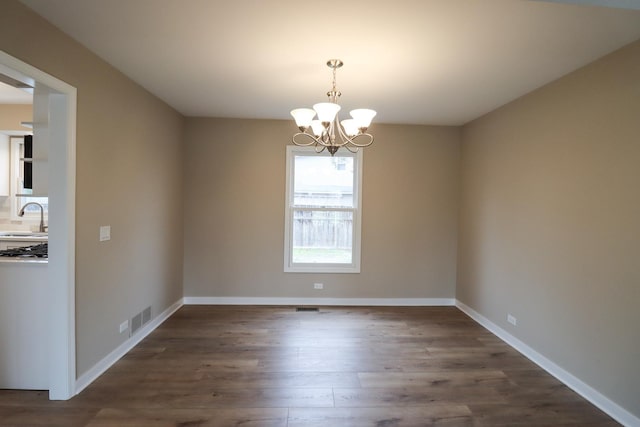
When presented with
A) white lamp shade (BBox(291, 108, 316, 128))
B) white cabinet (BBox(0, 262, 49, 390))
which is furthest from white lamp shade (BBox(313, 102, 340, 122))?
white cabinet (BBox(0, 262, 49, 390))

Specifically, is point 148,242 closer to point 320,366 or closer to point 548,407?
point 320,366

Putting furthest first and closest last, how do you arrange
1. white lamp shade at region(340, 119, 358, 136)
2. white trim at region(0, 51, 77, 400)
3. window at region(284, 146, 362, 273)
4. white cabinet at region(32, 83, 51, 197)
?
window at region(284, 146, 362, 273), white lamp shade at region(340, 119, 358, 136), white cabinet at region(32, 83, 51, 197), white trim at region(0, 51, 77, 400)

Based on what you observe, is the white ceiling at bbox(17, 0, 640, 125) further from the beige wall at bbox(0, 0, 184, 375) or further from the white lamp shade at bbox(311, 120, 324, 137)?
the white lamp shade at bbox(311, 120, 324, 137)

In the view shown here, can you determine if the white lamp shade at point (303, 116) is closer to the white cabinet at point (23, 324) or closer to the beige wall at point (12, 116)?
the white cabinet at point (23, 324)

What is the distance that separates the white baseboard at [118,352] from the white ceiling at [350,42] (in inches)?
98.3

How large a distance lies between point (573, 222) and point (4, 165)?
6.67 m

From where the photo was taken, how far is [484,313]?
3.81 meters

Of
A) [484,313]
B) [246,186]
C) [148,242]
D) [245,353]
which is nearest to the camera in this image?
[245,353]

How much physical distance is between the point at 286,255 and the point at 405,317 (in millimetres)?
1778

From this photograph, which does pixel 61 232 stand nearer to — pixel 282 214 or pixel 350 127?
pixel 350 127

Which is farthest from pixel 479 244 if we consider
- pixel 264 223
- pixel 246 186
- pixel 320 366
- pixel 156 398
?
pixel 156 398

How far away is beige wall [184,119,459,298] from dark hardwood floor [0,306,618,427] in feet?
2.70

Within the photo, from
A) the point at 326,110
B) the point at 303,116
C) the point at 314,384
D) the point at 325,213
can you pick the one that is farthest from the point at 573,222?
the point at 325,213

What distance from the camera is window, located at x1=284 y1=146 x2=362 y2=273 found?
174 inches
